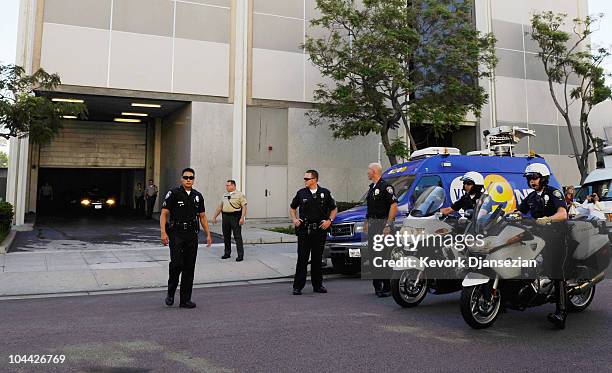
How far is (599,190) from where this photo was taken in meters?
14.9

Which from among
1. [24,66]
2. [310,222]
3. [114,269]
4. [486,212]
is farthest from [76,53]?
[486,212]

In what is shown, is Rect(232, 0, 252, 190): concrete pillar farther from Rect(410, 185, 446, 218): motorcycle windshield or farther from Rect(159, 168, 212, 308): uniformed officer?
Rect(410, 185, 446, 218): motorcycle windshield

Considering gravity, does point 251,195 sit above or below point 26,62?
below

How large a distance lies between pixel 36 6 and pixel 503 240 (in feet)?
59.5

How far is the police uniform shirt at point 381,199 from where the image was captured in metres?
6.76

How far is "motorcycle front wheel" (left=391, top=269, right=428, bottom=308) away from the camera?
5852 mm

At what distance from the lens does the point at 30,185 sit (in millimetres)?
22422

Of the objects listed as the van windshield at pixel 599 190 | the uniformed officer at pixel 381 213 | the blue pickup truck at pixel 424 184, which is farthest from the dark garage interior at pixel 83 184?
the van windshield at pixel 599 190

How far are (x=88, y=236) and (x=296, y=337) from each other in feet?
39.4

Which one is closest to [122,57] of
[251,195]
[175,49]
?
[175,49]

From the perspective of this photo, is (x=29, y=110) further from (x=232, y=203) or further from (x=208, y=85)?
(x=208, y=85)

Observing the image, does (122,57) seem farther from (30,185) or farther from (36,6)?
(30,185)

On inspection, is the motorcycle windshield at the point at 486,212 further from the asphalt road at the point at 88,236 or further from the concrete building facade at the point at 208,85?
the concrete building facade at the point at 208,85

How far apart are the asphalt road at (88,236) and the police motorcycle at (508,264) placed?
9724 millimetres
